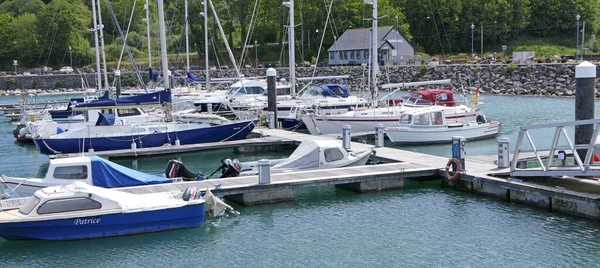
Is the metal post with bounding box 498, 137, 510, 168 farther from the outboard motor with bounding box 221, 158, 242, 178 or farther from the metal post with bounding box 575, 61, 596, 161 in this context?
the outboard motor with bounding box 221, 158, 242, 178

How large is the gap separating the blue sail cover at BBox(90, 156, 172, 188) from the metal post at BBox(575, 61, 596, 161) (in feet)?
44.5

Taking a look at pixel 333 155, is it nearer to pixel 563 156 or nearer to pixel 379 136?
pixel 379 136

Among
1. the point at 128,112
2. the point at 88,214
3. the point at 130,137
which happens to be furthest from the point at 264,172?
the point at 128,112

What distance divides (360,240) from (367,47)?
256ft

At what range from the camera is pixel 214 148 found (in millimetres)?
34156

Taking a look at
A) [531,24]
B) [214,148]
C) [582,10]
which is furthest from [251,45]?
[214,148]

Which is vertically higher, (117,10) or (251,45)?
(117,10)

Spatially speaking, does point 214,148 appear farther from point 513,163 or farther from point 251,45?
point 251,45

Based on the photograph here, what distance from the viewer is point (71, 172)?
21.3 metres

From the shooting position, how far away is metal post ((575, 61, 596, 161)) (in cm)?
2183

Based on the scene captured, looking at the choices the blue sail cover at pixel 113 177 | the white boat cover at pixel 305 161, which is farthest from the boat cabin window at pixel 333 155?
the blue sail cover at pixel 113 177

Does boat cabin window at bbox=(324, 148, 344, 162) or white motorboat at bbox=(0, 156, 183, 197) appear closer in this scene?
white motorboat at bbox=(0, 156, 183, 197)

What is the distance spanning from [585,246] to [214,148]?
66.5 feet

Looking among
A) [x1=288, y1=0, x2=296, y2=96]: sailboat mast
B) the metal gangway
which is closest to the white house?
[x1=288, y1=0, x2=296, y2=96]: sailboat mast
